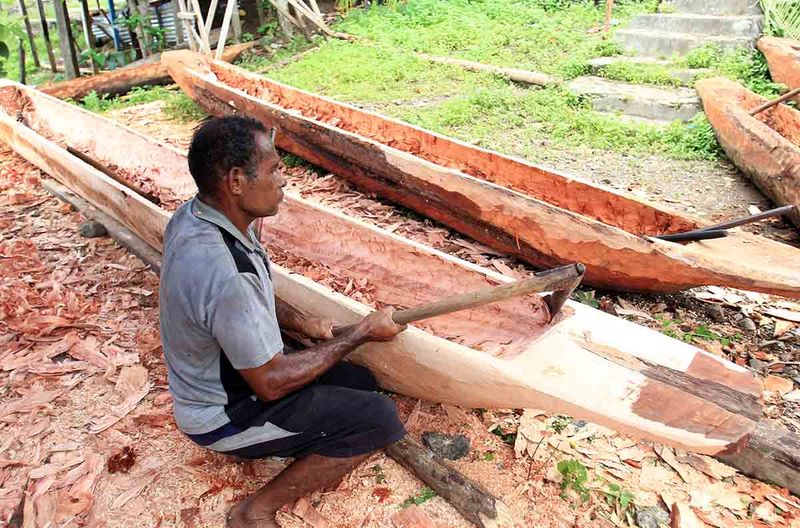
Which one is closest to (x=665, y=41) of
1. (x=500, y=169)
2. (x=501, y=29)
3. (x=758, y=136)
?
(x=501, y=29)

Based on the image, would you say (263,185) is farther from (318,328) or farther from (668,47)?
→ (668,47)

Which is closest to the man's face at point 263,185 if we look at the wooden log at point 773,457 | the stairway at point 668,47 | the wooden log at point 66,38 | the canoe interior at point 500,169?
the wooden log at point 773,457

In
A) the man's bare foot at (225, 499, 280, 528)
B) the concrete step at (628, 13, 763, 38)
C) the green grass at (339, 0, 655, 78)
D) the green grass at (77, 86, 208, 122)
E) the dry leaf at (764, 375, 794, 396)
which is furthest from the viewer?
the green grass at (339, 0, 655, 78)

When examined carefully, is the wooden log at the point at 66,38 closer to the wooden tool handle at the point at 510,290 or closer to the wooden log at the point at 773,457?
the wooden tool handle at the point at 510,290

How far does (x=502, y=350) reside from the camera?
2.81 m

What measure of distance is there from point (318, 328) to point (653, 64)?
693 cm

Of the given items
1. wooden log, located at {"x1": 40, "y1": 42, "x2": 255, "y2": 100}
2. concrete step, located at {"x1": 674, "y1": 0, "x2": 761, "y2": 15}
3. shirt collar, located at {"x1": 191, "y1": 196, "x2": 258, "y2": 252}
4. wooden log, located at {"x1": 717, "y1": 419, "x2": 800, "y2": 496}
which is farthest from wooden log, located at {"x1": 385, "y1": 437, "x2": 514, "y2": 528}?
concrete step, located at {"x1": 674, "y1": 0, "x2": 761, "y2": 15}

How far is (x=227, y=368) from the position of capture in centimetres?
230

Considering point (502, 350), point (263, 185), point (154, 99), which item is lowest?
point (154, 99)

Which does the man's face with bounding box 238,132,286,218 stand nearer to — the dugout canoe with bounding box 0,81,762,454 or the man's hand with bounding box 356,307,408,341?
the man's hand with bounding box 356,307,408,341

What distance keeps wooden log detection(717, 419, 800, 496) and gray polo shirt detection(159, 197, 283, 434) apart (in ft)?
7.12

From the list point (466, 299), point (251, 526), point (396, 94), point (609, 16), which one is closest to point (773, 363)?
point (466, 299)

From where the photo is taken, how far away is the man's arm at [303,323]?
9.12 feet

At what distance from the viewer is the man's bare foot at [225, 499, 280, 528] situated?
8.06 ft
